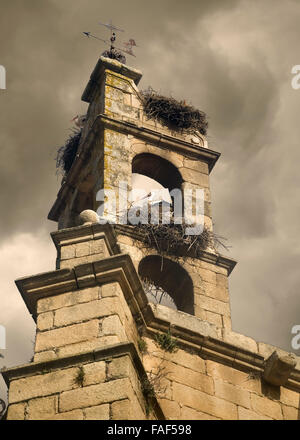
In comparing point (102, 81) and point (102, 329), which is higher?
point (102, 81)

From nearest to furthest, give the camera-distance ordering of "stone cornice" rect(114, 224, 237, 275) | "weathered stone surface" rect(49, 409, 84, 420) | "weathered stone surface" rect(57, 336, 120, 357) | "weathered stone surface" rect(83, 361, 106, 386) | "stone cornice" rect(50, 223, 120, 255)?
1. "weathered stone surface" rect(49, 409, 84, 420)
2. "weathered stone surface" rect(83, 361, 106, 386)
3. "weathered stone surface" rect(57, 336, 120, 357)
4. "stone cornice" rect(50, 223, 120, 255)
5. "stone cornice" rect(114, 224, 237, 275)

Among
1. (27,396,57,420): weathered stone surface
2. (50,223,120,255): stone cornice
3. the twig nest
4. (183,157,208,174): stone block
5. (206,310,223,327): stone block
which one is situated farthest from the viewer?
(183,157,208,174): stone block

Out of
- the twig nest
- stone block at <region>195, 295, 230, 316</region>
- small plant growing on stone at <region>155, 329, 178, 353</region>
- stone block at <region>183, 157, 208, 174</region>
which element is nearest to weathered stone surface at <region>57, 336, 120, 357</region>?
small plant growing on stone at <region>155, 329, 178, 353</region>

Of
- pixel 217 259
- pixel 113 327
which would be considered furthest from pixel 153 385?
pixel 217 259

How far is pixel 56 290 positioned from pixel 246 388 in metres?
2.48

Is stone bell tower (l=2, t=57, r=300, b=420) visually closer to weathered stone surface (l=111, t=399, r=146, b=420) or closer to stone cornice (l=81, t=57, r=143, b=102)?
weathered stone surface (l=111, t=399, r=146, b=420)

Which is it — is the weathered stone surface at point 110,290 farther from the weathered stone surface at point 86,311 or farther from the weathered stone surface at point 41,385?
the weathered stone surface at point 41,385

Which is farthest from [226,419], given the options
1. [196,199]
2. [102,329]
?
[196,199]

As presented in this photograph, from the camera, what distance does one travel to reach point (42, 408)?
909 centimetres

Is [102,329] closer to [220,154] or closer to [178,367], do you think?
[178,367]

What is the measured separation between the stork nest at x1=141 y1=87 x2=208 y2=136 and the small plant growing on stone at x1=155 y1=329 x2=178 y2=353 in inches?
225

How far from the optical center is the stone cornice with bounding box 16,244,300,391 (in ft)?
33.6

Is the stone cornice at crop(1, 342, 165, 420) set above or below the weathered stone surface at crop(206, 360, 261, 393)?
below
